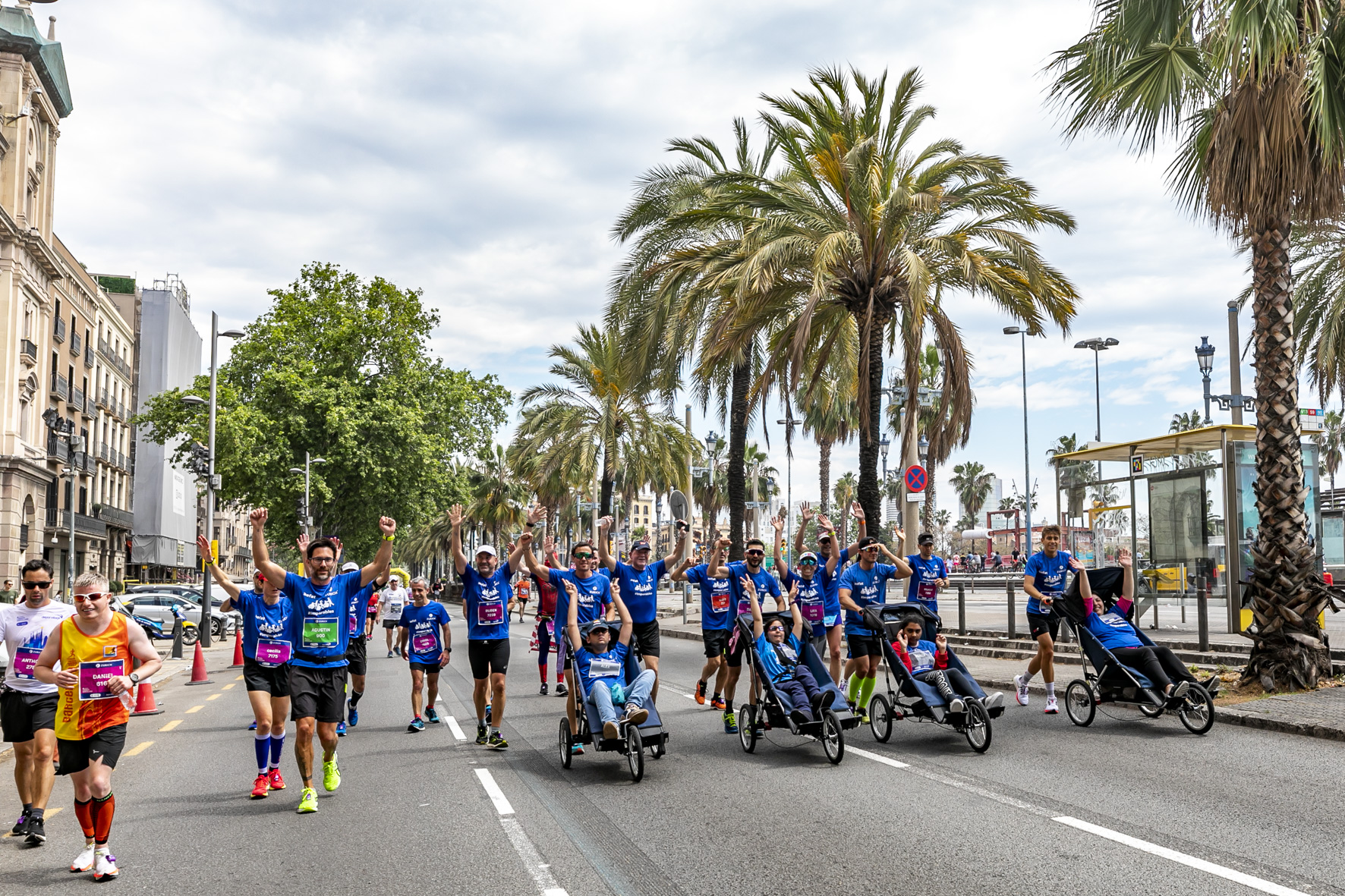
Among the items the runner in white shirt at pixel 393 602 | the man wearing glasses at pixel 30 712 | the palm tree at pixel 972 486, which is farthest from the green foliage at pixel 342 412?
the palm tree at pixel 972 486

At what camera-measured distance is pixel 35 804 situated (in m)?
6.87

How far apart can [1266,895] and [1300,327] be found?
20513 millimetres

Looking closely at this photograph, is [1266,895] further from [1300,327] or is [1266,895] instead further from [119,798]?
[1300,327]

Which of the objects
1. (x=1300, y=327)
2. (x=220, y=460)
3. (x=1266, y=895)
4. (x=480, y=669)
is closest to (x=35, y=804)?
(x=480, y=669)

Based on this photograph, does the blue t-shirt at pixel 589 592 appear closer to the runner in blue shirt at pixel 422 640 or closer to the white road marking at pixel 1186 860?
the runner in blue shirt at pixel 422 640

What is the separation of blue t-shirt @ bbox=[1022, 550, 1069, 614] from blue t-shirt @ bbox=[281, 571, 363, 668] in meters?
6.96

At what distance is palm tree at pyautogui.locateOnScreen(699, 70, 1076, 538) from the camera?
716 inches

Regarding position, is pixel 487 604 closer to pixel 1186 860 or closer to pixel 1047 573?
pixel 1047 573

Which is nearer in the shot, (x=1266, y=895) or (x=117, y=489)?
(x=1266, y=895)

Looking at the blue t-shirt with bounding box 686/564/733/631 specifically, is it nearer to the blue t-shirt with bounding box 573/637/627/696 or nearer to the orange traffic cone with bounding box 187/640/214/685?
the blue t-shirt with bounding box 573/637/627/696

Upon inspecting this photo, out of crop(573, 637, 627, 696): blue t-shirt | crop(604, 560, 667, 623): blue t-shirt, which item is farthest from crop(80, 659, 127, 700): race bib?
crop(604, 560, 667, 623): blue t-shirt

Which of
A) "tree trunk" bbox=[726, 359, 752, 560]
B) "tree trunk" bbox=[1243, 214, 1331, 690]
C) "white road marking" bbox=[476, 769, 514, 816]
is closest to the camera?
"white road marking" bbox=[476, 769, 514, 816]

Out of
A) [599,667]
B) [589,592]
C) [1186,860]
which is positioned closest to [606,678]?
[599,667]

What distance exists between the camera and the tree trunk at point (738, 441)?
25156mm
